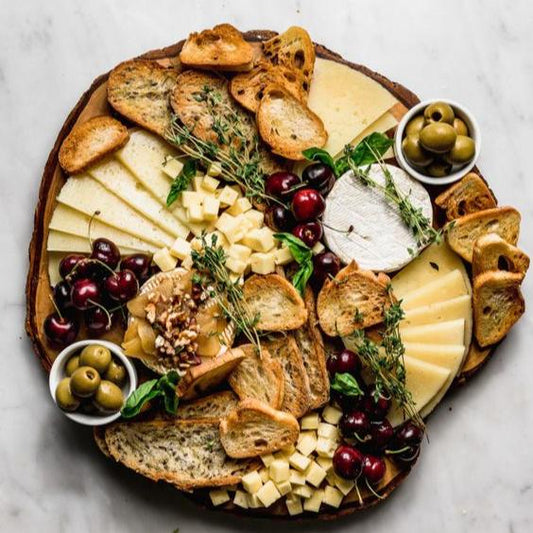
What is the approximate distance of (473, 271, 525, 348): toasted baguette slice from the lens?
140 inches

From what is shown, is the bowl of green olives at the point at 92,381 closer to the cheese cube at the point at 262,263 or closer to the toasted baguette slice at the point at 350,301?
the cheese cube at the point at 262,263

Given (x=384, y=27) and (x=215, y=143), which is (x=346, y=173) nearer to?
(x=215, y=143)

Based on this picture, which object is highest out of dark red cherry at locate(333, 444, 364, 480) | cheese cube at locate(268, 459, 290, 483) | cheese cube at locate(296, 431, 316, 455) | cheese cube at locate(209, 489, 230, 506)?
dark red cherry at locate(333, 444, 364, 480)

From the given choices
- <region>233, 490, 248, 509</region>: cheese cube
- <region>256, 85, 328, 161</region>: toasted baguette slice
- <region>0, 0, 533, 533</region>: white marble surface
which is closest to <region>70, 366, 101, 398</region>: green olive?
<region>0, 0, 533, 533</region>: white marble surface

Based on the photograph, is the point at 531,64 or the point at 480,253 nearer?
the point at 480,253

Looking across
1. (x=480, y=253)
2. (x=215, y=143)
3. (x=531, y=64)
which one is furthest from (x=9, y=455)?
(x=531, y=64)

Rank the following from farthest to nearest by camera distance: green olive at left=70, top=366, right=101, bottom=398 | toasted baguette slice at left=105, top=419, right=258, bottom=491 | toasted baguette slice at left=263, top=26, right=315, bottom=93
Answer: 1. toasted baguette slice at left=263, top=26, right=315, bottom=93
2. toasted baguette slice at left=105, top=419, right=258, bottom=491
3. green olive at left=70, top=366, right=101, bottom=398

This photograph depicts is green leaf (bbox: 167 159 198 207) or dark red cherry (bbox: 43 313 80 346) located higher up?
green leaf (bbox: 167 159 198 207)

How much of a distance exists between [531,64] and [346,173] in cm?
99

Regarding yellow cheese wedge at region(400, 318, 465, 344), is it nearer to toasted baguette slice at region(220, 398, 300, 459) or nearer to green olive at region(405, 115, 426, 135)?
toasted baguette slice at region(220, 398, 300, 459)

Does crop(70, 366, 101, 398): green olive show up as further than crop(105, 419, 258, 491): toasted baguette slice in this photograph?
No

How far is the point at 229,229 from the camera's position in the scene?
353 cm

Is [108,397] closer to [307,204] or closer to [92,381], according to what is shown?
[92,381]

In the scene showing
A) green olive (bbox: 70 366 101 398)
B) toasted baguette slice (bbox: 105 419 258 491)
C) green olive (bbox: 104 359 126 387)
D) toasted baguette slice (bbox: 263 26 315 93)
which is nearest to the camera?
green olive (bbox: 70 366 101 398)
